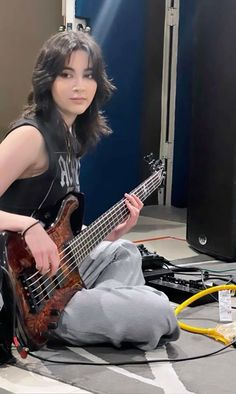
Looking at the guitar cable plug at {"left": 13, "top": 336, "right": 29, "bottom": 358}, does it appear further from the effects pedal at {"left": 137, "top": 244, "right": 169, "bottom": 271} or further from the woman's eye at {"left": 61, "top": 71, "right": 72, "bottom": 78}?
the effects pedal at {"left": 137, "top": 244, "right": 169, "bottom": 271}

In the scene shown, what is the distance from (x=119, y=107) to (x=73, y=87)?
2104 mm

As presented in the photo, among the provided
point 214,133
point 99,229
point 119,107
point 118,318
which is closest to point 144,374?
point 118,318

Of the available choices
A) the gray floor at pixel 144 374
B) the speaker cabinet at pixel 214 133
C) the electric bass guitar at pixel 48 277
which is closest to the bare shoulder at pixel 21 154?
the electric bass guitar at pixel 48 277

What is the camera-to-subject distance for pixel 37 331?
142 centimetres

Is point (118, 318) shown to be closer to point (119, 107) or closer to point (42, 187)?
point (42, 187)

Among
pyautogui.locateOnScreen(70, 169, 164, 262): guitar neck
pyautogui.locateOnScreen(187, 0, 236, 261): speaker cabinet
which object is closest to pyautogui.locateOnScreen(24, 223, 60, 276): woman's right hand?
pyautogui.locateOnScreen(70, 169, 164, 262): guitar neck

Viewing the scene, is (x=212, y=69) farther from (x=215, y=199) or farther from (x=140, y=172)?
(x=140, y=172)

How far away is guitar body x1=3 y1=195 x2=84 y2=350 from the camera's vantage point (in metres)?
1.37

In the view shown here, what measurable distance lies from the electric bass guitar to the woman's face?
0.80ft

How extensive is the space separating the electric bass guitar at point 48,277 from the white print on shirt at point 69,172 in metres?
0.08

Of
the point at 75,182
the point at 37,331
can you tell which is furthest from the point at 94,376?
the point at 75,182

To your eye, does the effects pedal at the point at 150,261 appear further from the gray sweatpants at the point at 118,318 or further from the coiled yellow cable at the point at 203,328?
the gray sweatpants at the point at 118,318

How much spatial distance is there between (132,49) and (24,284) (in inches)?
101

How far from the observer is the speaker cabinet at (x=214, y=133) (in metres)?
2.62
